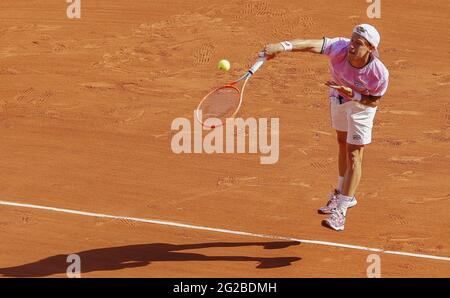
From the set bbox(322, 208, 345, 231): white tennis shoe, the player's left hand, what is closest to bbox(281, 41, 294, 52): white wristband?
the player's left hand

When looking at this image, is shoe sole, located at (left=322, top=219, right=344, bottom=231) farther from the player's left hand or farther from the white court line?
the player's left hand

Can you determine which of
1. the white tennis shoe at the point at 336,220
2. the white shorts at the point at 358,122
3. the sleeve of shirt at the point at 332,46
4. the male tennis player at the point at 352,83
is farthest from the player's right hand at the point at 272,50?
the white tennis shoe at the point at 336,220

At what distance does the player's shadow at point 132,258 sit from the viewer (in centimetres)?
1188

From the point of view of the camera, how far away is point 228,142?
50.9ft

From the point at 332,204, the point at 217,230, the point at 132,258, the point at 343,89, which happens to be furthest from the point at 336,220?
the point at 132,258

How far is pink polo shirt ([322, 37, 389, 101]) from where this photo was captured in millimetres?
11961

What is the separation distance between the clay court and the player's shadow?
0.02 meters

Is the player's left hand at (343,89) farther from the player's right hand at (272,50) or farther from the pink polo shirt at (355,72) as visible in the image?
the player's right hand at (272,50)

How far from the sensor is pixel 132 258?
12.2 metres

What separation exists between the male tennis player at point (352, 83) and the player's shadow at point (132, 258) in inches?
32.9

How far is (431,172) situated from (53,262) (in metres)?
5.45
